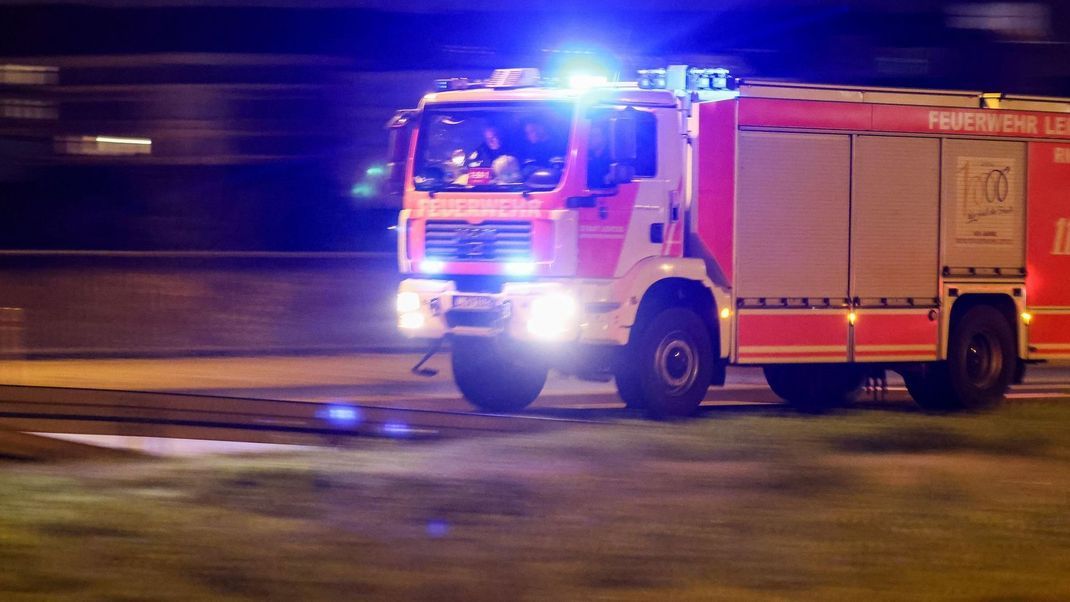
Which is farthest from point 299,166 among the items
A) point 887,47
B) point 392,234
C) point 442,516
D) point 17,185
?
point 442,516

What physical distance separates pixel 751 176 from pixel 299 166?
40.1 ft

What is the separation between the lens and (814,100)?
15008 millimetres

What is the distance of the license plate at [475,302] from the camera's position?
13.7 meters

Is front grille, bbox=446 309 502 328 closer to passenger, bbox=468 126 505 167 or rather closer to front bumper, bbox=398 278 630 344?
front bumper, bbox=398 278 630 344

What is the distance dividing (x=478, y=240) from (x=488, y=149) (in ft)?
2.69

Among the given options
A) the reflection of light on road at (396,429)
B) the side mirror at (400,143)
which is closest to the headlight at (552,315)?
the reflection of light on road at (396,429)

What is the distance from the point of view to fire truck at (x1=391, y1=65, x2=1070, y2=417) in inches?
539

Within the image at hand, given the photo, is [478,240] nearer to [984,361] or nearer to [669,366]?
[669,366]

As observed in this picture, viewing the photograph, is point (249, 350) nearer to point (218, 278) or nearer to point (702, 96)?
point (218, 278)

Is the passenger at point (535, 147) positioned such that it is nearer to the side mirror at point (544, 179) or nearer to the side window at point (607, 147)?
the side mirror at point (544, 179)

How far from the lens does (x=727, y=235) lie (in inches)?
567

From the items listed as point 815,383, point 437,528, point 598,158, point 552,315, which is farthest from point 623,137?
point 437,528

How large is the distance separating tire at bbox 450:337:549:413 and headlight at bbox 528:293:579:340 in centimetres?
108

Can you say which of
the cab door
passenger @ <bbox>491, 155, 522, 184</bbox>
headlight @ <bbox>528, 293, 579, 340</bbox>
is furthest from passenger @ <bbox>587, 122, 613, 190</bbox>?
headlight @ <bbox>528, 293, 579, 340</bbox>
